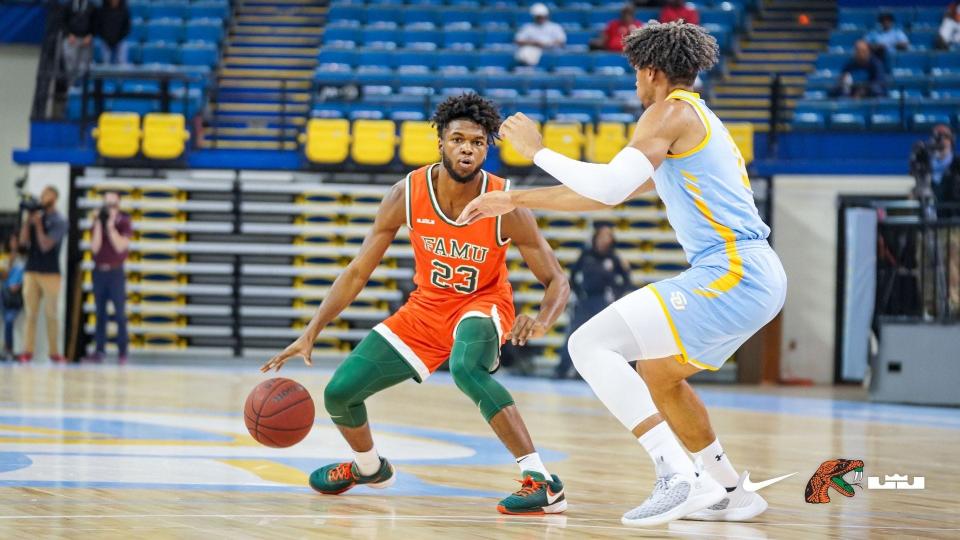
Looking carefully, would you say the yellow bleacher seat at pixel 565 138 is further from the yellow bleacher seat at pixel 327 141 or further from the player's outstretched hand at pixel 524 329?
the player's outstretched hand at pixel 524 329

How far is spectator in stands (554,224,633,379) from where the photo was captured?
15.1m

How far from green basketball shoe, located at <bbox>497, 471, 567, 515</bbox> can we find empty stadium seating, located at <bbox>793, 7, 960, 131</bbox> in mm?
11989

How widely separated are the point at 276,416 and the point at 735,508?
1.91m

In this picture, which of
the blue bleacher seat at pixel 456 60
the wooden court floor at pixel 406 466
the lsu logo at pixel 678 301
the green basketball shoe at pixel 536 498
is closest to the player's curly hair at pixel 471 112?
the lsu logo at pixel 678 301

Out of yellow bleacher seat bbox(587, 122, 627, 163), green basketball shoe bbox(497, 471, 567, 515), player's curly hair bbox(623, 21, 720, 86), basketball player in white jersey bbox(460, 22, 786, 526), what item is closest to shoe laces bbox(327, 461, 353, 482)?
green basketball shoe bbox(497, 471, 567, 515)

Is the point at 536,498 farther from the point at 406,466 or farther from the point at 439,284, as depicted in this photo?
the point at 406,466

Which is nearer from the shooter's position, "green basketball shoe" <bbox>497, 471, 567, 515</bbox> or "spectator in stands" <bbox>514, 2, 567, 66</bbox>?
"green basketball shoe" <bbox>497, 471, 567, 515</bbox>

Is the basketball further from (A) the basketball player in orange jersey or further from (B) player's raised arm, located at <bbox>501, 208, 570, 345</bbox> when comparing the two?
(B) player's raised arm, located at <bbox>501, 208, 570, 345</bbox>

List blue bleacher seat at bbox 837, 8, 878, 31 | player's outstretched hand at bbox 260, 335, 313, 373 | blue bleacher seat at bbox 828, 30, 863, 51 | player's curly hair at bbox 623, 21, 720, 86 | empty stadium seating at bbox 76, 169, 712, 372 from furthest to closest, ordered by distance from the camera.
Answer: blue bleacher seat at bbox 837, 8, 878, 31 → blue bleacher seat at bbox 828, 30, 863, 51 → empty stadium seating at bbox 76, 169, 712, 372 → player's outstretched hand at bbox 260, 335, 313, 373 → player's curly hair at bbox 623, 21, 720, 86

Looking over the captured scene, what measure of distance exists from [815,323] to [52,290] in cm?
872

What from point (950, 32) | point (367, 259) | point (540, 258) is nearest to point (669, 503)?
point (540, 258)

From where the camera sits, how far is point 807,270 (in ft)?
55.0

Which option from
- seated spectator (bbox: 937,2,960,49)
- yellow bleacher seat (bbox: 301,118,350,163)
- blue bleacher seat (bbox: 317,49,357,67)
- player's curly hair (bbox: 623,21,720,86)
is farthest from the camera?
blue bleacher seat (bbox: 317,49,357,67)

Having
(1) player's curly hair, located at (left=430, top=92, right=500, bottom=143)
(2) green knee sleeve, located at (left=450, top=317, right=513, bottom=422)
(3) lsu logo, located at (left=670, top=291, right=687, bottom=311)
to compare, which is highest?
(1) player's curly hair, located at (left=430, top=92, right=500, bottom=143)
